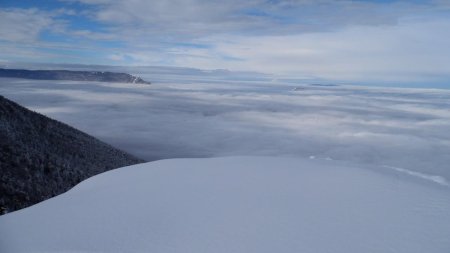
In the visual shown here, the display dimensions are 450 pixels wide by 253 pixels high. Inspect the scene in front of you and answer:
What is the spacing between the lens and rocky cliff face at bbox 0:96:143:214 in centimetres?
3122

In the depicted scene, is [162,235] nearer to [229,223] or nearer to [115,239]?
[115,239]

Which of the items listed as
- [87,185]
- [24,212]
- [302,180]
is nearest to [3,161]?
[87,185]

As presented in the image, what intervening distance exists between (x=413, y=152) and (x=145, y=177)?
7614 inches

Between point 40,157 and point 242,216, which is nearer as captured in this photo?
point 242,216

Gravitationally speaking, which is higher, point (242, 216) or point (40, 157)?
point (242, 216)

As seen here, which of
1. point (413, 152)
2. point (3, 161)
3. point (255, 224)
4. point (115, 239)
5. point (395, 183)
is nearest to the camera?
point (115, 239)

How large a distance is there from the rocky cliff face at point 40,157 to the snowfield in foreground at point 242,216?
2162cm

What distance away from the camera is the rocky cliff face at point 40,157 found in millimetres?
31219

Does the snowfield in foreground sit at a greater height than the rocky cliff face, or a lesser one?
greater

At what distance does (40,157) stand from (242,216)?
4370 centimetres

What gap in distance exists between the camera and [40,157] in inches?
1722

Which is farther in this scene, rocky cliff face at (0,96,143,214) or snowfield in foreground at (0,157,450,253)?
rocky cliff face at (0,96,143,214)

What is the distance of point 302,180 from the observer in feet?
32.2

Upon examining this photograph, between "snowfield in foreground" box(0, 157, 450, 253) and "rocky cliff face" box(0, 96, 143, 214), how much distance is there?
21.6 metres
